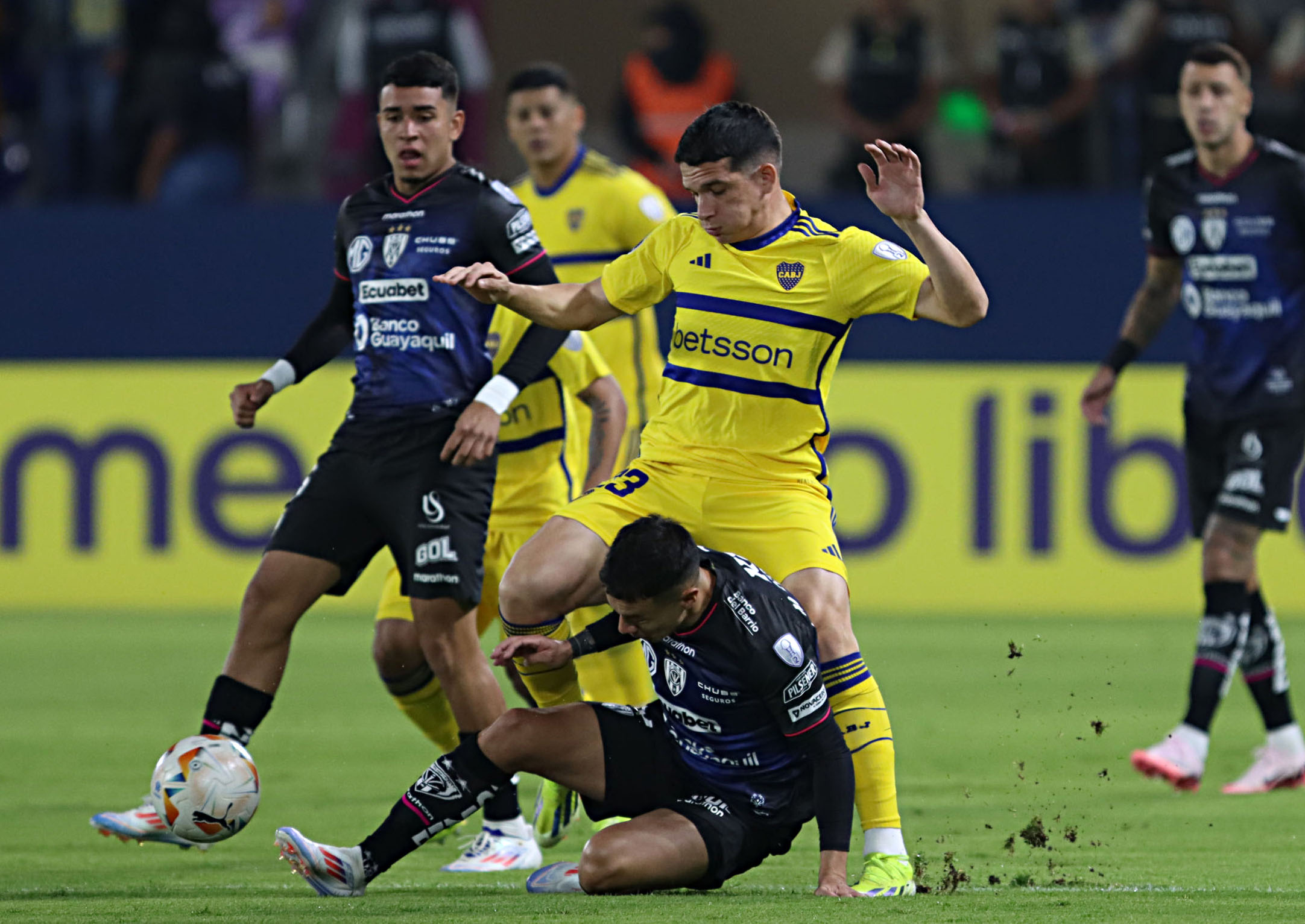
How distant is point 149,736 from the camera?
9.12m

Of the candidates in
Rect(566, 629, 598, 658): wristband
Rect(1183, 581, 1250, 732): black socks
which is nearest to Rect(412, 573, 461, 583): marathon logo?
Rect(566, 629, 598, 658): wristband

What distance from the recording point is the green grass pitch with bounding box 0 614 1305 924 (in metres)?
5.42

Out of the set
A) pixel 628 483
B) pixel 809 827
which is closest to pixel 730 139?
pixel 628 483

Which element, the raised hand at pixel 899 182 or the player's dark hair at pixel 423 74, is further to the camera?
the player's dark hair at pixel 423 74

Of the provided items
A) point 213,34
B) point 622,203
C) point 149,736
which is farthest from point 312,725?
point 213,34

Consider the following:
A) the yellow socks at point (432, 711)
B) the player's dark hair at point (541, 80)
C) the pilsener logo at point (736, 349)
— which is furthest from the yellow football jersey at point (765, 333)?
the player's dark hair at point (541, 80)

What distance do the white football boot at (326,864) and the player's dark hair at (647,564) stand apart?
104 cm

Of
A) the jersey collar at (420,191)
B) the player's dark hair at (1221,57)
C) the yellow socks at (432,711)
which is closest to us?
the jersey collar at (420,191)

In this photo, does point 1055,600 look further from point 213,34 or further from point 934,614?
point 213,34

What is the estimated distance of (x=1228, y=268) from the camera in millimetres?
8562

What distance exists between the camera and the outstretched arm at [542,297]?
607cm

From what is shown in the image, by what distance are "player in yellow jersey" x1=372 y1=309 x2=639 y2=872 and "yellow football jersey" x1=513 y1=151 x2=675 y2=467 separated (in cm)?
77

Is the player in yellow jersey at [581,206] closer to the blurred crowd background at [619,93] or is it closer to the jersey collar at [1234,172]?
the jersey collar at [1234,172]

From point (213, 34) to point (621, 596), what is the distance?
34.2 ft
